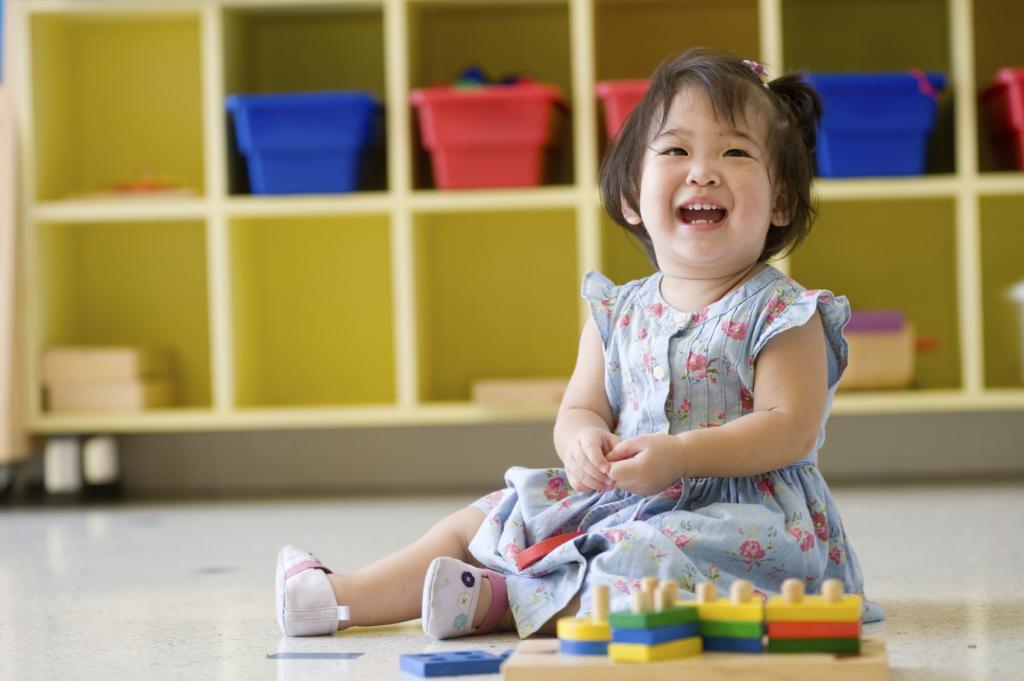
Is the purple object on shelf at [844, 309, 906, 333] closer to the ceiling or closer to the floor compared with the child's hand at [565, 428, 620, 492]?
closer to the ceiling

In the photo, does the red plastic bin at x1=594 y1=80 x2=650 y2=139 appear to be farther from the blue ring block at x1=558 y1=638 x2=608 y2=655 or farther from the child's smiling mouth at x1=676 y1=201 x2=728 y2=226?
the blue ring block at x1=558 y1=638 x2=608 y2=655

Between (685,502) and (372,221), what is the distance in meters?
1.57

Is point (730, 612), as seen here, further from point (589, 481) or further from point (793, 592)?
point (589, 481)

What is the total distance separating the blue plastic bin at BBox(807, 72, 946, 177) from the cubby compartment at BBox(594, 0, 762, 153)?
14.1 inches

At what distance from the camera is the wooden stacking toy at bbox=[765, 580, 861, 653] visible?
0.83m

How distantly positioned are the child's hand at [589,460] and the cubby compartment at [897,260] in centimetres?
150

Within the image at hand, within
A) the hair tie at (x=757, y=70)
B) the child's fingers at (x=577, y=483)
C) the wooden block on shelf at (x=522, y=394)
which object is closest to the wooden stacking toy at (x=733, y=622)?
the child's fingers at (x=577, y=483)

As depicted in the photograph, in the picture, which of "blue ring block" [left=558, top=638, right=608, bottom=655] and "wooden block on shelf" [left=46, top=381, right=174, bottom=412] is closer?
"blue ring block" [left=558, top=638, right=608, bottom=655]

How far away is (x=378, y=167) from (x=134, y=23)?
1.72 ft

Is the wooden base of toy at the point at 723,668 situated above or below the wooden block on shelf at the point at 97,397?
below

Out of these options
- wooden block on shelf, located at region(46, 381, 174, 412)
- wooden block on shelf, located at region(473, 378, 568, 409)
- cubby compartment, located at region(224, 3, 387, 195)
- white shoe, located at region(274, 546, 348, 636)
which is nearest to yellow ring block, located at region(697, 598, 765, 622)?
white shoe, located at region(274, 546, 348, 636)

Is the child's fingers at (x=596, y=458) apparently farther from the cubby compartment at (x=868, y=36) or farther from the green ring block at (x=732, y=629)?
the cubby compartment at (x=868, y=36)

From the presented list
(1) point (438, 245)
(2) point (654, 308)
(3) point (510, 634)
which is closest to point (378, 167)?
(1) point (438, 245)

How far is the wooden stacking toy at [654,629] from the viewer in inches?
32.4
